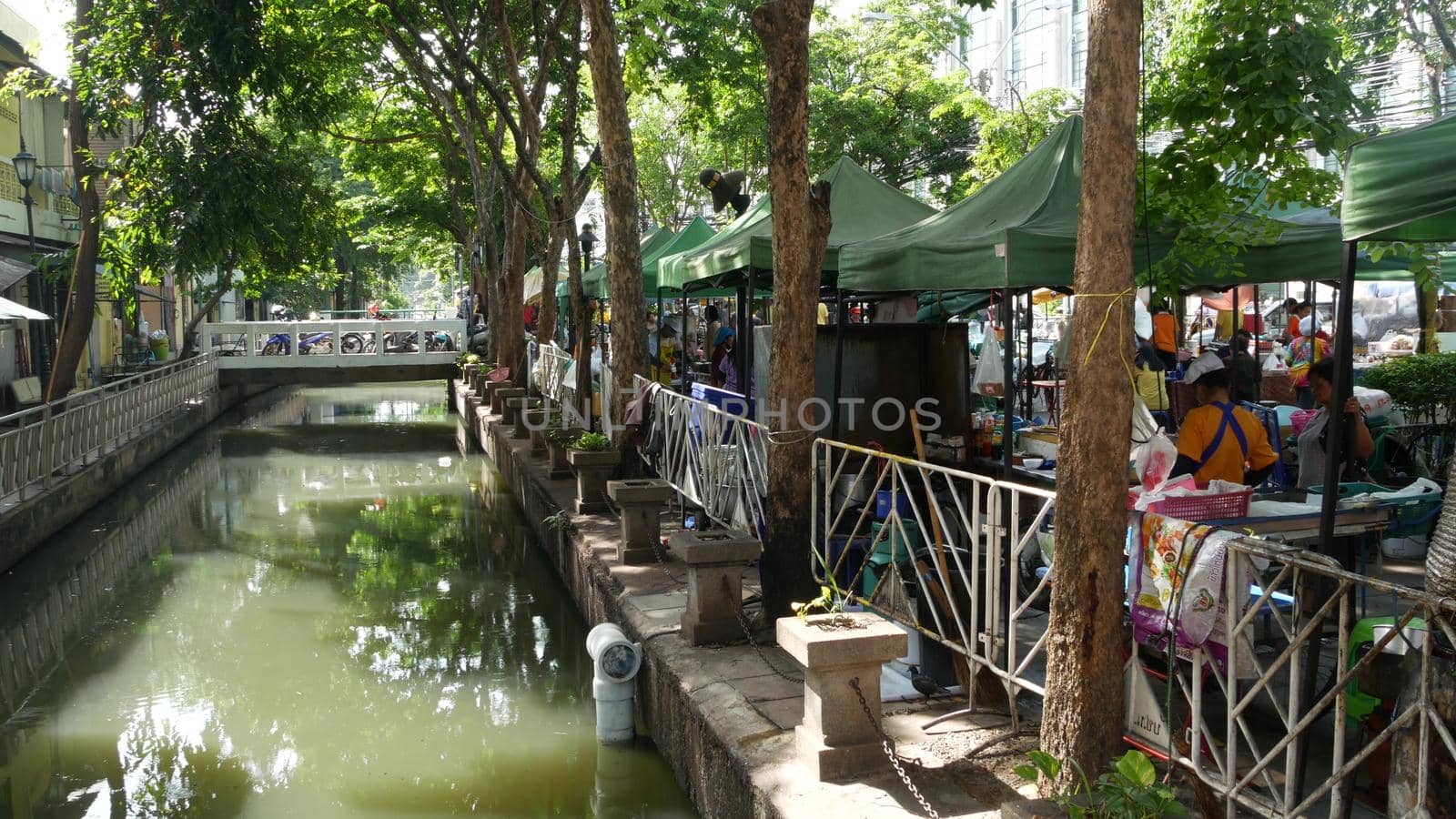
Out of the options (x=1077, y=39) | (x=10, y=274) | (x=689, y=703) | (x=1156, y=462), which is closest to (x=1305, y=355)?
(x=1156, y=462)

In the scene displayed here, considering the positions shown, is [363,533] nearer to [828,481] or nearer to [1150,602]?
[828,481]

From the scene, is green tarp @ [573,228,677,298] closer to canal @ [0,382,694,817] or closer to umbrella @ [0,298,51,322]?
canal @ [0,382,694,817]

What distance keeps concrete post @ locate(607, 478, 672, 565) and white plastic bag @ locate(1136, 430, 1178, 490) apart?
4326 mm

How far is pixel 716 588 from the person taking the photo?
6.73 m

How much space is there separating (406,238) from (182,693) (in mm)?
33526

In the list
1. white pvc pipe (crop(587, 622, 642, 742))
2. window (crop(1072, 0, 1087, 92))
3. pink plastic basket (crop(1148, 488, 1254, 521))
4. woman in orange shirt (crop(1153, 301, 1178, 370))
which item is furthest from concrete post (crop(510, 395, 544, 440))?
window (crop(1072, 0, 1087, 92))

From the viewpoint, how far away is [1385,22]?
17.8 m

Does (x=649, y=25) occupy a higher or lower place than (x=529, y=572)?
higher

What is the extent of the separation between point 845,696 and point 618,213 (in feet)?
25.2

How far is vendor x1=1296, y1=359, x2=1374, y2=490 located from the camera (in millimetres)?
6719

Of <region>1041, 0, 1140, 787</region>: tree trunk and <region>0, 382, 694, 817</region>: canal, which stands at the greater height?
<region>1041, 0, 1140, 787</region>: tree trunk

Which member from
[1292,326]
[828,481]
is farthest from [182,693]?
[1292,326]

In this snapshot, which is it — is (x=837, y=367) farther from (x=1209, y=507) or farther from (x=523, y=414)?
(x=523, y=414)

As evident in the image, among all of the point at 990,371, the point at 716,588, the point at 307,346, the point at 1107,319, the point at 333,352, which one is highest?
the point at 1107,319
